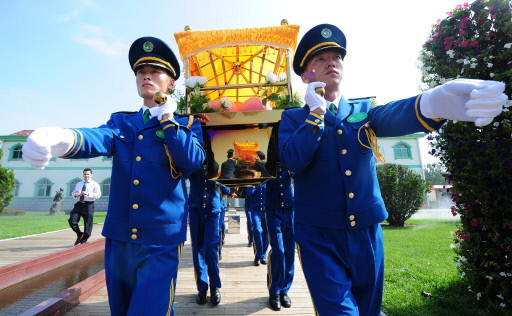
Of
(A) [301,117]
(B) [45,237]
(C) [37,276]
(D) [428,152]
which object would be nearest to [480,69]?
(D) [428,152]

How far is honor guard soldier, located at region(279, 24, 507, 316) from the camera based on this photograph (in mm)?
1750

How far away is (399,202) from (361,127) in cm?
1454

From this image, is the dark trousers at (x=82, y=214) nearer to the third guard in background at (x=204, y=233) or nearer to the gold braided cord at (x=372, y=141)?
the third guard in background at (x=204, y=233)

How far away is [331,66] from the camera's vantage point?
7.20 ft

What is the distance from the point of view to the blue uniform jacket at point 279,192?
436cm

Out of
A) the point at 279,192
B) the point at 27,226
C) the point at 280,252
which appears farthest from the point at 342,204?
the point at 27,226

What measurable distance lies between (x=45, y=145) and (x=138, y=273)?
0.98 meters

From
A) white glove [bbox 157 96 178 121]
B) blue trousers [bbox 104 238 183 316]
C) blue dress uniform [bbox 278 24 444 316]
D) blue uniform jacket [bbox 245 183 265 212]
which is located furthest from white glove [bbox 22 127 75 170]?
blue uniform jacket [bbox 245 183 265 212]

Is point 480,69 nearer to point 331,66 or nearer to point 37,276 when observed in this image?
point 331,66

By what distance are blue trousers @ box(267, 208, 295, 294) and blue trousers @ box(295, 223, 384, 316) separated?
2.06 m

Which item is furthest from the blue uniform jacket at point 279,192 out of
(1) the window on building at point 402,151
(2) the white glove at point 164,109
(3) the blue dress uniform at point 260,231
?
(1) the window on building at point 402,151

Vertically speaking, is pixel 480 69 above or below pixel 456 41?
below

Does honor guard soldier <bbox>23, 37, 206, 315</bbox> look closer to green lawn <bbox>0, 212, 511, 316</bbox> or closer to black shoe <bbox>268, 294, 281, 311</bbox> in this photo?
black shoe <bbox>268, 294, 281, 311</bbox>

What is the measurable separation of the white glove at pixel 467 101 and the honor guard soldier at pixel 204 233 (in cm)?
297
